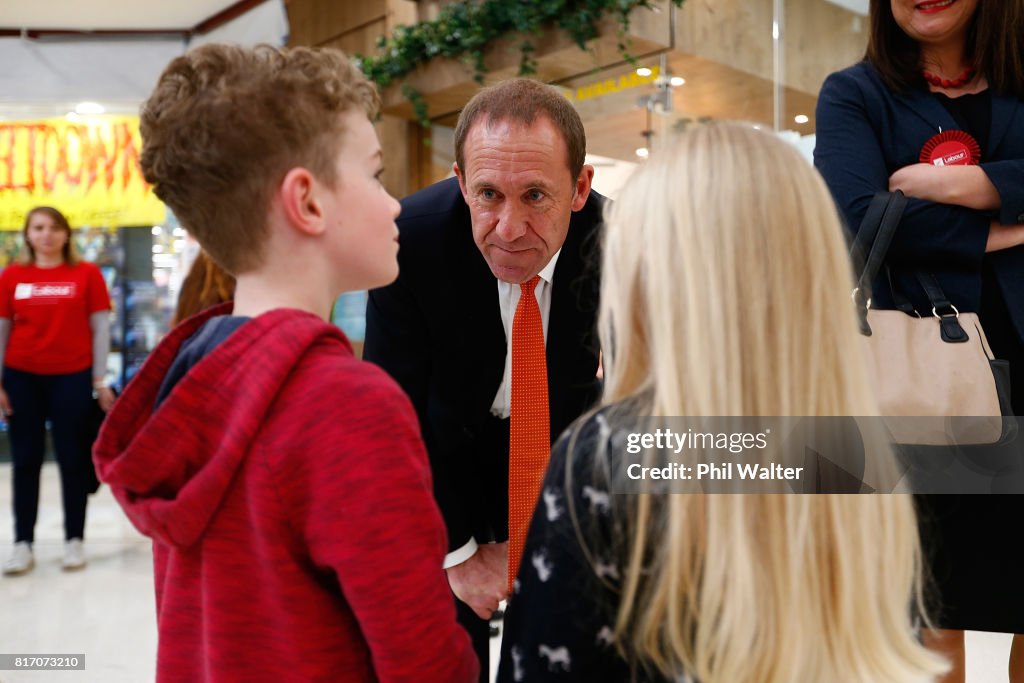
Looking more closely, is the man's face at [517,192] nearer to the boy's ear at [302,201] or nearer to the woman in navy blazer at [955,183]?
the woman in navy blazer at [955,183]

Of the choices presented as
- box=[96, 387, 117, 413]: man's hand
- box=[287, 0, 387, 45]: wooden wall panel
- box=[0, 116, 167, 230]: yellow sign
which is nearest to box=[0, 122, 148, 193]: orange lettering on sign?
box=[0, 116, 167, 230]: yellow sign

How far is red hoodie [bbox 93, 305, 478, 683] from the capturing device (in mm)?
Result: 859

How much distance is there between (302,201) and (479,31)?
527 centimetres

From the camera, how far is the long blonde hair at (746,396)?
0.82 metres

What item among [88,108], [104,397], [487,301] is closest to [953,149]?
[487,301]

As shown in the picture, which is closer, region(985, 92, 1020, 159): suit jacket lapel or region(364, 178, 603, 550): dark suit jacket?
region(985, 92, 1020, 159): suit jacket lapel

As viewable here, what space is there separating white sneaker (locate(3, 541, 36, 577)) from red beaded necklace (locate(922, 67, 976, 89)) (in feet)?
13.7

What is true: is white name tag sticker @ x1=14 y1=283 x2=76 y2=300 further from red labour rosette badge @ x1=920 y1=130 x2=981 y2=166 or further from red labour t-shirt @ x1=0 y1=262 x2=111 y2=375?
red labour rosette badge @ x1=920 y1=130 x2=981 y2=166

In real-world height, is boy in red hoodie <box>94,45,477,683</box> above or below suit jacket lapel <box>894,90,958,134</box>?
below

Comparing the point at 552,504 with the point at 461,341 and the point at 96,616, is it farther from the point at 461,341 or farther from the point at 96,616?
the point at 96,616

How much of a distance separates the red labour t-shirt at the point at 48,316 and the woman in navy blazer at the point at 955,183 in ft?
12.8

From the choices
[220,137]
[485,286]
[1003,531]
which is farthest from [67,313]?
[1003,531]

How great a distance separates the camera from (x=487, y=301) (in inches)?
66.5

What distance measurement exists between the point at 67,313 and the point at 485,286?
136 inches
